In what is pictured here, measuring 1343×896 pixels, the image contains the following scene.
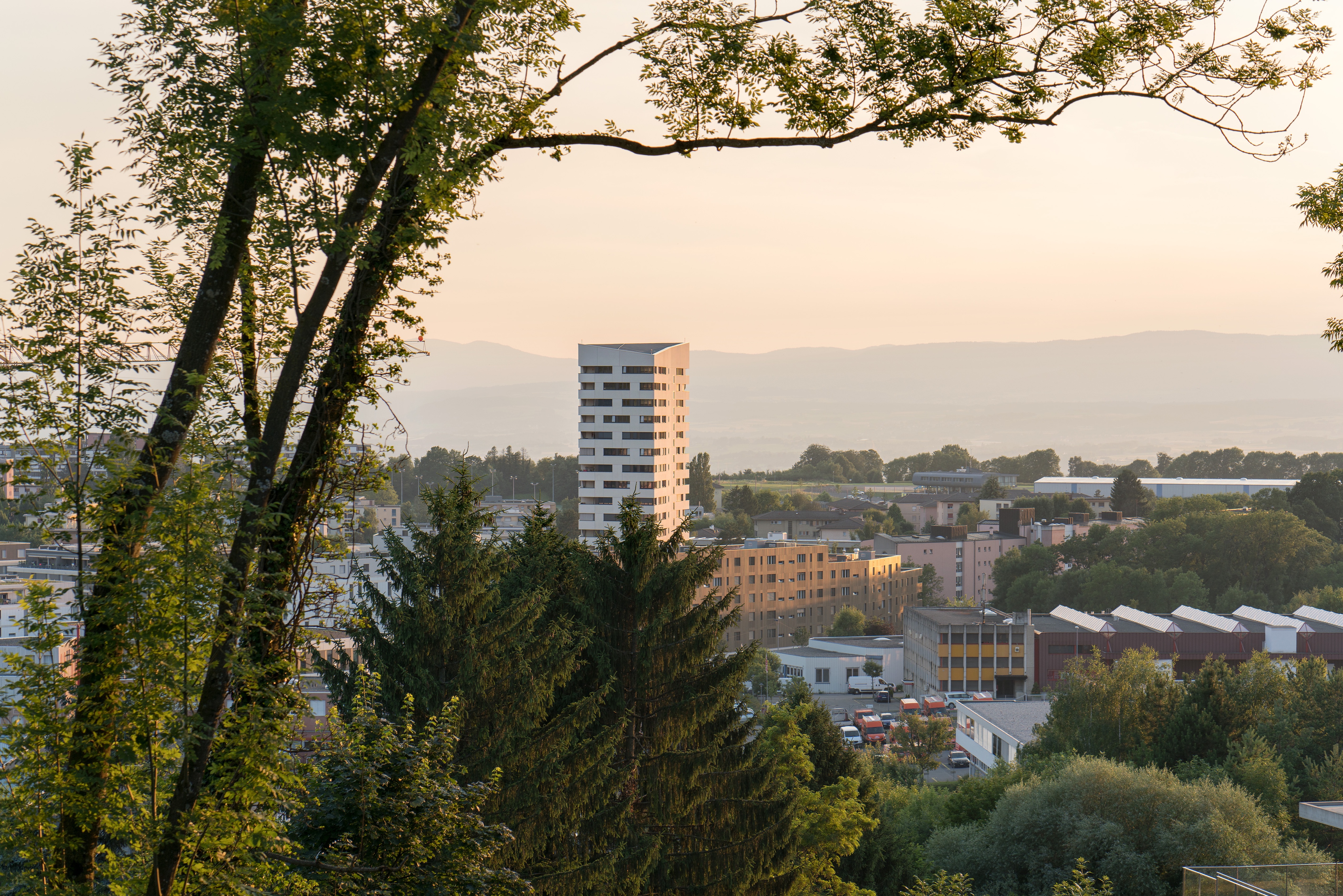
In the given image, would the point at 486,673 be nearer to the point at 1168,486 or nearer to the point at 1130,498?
the point at 1130,498

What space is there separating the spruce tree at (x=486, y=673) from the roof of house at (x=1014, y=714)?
3231cm

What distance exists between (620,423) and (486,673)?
79.7 m

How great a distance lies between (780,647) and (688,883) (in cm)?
7063

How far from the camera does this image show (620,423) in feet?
301

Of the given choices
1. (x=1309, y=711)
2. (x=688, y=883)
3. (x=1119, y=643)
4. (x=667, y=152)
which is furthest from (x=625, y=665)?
(x=1119, y=643)

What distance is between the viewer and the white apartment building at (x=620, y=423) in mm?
91062

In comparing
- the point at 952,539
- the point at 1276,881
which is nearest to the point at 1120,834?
the point at 1276,881

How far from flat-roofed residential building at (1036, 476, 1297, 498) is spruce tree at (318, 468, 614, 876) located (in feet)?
517

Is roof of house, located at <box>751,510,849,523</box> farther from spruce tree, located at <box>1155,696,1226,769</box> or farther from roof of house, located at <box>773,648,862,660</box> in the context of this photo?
spruce tree, located at <box>1155,696,1226,769</box>

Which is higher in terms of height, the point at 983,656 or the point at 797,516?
the point at 797,516

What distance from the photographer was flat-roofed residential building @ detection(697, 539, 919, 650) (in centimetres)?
8831

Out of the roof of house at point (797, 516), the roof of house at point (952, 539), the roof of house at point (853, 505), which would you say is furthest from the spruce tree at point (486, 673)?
the roof of house at point (853, 505)

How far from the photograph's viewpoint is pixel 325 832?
27.5ft

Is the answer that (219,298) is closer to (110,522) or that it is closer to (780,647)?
(110,522)
